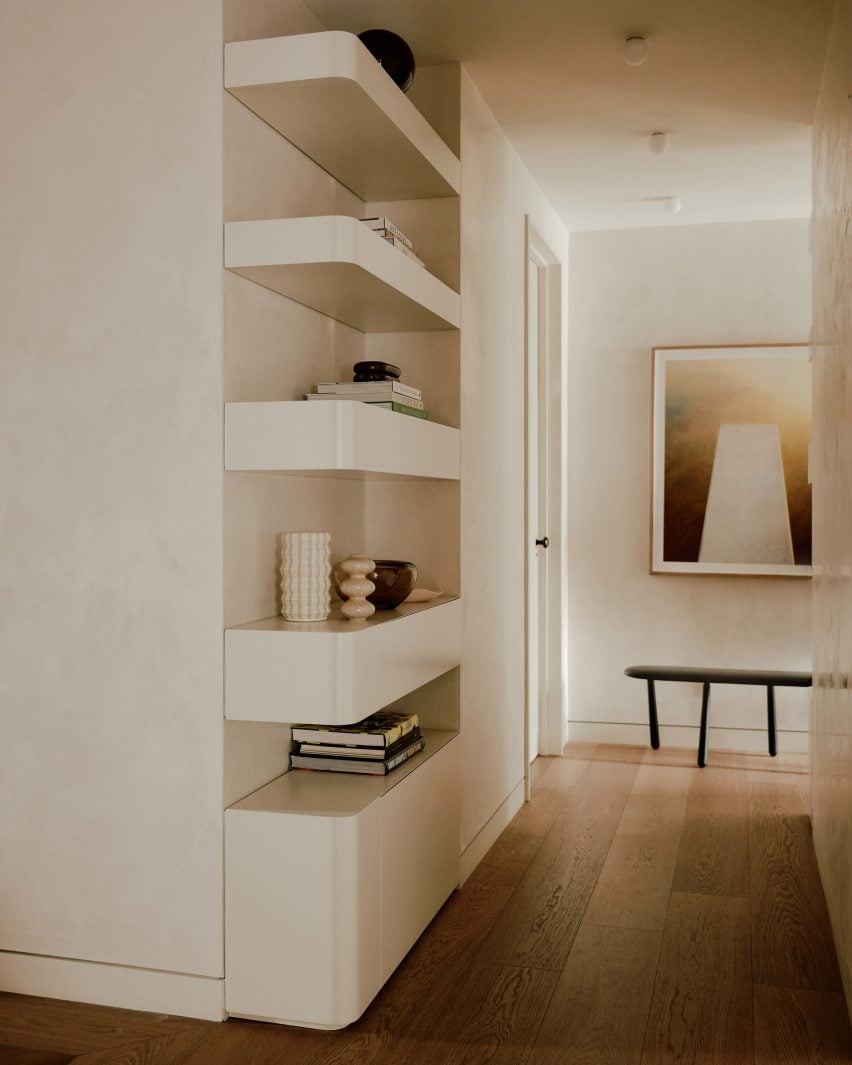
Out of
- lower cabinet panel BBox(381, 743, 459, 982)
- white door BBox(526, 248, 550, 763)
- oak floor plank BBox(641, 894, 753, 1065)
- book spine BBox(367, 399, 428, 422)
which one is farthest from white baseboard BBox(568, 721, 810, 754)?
book spine BBox(367, 399, 428, 422)

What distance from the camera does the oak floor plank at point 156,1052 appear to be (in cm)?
221

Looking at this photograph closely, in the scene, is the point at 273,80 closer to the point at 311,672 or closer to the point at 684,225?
the point at 311,672

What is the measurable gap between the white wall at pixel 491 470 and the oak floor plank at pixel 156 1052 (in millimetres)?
1247

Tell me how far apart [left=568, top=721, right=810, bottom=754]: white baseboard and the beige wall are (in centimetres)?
145

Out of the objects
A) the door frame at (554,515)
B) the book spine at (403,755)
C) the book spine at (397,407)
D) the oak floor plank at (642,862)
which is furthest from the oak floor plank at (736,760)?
the book spine at (397,407)

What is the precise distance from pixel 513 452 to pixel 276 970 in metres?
2.32

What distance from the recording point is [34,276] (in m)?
2.53

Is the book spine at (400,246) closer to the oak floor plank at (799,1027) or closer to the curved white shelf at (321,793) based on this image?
the curved white shelf at (321,793)

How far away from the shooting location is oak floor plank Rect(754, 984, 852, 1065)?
227cm

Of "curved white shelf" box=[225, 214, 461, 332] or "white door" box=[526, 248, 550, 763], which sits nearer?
"curved white shelf" box=[225, 214, 461, 332]

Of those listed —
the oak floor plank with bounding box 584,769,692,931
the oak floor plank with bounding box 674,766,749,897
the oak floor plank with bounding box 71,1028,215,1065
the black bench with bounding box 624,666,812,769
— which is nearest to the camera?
the oak floor plank with bounding box 71,1028,215,1065

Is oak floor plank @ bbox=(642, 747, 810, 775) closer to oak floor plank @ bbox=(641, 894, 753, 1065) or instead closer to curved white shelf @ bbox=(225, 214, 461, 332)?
oak floor plank @ bbox=(641, 894, 753, 1065)

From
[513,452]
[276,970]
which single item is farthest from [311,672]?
[513,452]

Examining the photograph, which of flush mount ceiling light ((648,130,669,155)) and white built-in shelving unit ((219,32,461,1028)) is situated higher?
flush mount ceiling light ((648,130,669,155))
